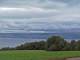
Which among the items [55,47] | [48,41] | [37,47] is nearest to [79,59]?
[55,47]

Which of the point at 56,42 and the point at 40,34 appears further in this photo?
the point at 40,34

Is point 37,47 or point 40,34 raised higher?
point 40,34

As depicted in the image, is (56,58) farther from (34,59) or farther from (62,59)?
(34,59)

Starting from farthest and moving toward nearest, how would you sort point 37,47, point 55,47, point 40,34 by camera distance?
point 40,34
point 37,47
point 55,47

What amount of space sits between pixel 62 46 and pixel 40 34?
78977 millimetres

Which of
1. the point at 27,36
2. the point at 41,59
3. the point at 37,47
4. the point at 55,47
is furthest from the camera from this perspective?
the point at 27,36

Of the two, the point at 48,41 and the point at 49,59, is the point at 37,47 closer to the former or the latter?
the point at 48,41

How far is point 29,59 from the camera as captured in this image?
11727mm

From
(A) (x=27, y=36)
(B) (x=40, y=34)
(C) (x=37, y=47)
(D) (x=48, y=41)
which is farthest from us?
(A) (x=27, y=36)

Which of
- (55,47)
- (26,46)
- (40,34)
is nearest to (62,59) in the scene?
(55,47)

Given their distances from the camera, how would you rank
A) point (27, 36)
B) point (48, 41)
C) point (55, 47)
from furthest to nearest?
point (27, 36), point (48, 41), point (55, 47)

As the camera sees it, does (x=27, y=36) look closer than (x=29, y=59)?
No

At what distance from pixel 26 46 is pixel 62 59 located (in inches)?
2060

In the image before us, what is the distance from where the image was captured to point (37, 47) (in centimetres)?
5975
